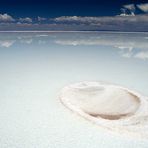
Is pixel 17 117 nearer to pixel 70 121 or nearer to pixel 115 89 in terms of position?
pixel 70 121

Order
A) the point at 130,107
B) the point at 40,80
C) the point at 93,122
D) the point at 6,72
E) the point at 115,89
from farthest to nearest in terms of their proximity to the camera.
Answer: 1. the point at 6,72
2. the point at 40,80
3. the point at 115,89
4. the point at 130,107
5. the point at 93,122

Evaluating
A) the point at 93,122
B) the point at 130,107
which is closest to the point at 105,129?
the point at 93,122

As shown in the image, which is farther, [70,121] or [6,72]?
[6,72]

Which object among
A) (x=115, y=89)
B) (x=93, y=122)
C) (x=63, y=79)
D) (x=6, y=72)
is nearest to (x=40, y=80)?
(x=63, y=79)

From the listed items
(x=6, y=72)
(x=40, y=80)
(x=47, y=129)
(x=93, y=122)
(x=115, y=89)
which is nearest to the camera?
(x=47, y=129)

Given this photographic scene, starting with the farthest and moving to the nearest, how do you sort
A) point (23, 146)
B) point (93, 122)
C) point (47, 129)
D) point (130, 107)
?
1. point (130, 107)
2. point (93, 122)
3. point (47, 129)
4. point (23, 146)

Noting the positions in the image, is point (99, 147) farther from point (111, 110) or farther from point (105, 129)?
point (111, 110)
